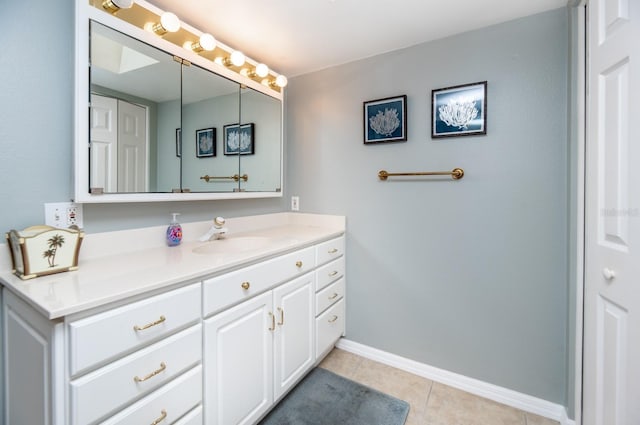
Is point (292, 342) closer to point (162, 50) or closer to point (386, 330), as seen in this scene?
point (386, 330)

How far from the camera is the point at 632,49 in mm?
895

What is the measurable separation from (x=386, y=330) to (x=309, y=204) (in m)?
1.08

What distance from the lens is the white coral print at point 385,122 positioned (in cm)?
191

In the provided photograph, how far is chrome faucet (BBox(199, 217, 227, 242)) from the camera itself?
5.51 ft

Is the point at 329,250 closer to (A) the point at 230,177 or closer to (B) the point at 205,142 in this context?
(A) the point at 230,177

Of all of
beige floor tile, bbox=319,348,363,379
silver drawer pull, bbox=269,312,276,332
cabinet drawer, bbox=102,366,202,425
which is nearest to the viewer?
cabinet drawer, bbox=102,366,202,425

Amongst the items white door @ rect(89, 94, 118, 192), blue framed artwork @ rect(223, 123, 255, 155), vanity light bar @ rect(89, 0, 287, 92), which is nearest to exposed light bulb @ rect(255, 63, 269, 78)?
vanity light bar @ rect(89, 0, 287, 92)

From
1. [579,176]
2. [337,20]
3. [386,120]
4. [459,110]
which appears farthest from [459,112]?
[337,20]

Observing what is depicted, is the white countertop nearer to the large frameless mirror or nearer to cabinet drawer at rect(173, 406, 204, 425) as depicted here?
the large frameless mirror

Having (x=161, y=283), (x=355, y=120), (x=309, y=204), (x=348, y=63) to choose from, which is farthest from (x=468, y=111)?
(x=161, y=283)

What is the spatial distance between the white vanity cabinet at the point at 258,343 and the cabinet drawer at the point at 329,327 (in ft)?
0.27

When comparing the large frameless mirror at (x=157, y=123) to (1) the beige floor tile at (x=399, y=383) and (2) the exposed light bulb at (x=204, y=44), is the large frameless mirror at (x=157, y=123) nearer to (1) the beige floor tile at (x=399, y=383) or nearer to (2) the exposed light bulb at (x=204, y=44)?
(2) the exposed light bulb at (x=204, y=44)

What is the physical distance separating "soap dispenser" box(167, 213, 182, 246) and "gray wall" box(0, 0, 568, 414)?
0.08 metres

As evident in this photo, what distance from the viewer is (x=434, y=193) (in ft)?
5.97
